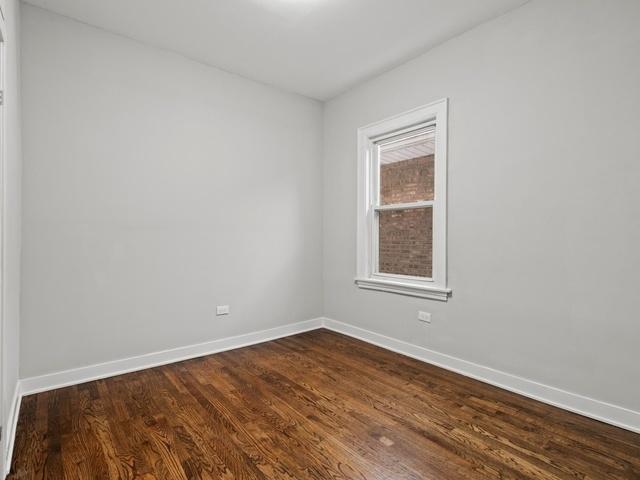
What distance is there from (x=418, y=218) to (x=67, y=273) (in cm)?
305

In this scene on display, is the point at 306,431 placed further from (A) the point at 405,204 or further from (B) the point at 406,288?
(A) the point at 405,204

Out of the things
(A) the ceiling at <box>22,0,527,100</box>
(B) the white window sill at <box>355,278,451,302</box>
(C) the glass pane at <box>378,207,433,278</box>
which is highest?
(A) the ceiling at <box>22,0,527,100</box>

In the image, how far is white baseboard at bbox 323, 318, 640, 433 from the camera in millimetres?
2104

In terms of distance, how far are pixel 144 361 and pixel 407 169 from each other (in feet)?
10.0

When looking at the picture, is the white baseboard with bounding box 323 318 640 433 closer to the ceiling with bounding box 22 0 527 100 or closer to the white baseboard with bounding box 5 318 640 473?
the white baseboard with bounding box 5 318 640 473

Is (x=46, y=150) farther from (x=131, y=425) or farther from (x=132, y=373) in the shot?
(x=131, y=425)

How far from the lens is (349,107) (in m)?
3.99

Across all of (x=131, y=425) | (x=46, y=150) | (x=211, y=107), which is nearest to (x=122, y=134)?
(x=46, y=150)

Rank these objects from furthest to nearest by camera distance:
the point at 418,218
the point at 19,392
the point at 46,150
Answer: the point at 418,218
the point at 46,150
the point at 19,392

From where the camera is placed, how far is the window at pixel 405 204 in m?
3.07

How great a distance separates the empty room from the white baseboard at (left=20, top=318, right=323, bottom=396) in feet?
0.07

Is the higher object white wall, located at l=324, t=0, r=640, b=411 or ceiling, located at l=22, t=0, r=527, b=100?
ceiling, located at l=22, t=0, r=527, b=100

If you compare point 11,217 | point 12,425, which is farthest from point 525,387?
point 11,217

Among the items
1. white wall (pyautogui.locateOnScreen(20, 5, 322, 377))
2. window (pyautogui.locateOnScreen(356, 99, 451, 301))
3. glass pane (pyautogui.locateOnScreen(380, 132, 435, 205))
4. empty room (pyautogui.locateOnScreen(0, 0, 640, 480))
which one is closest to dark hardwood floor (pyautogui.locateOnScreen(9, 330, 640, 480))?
empty room (pyautogui.locateOnScreen(0, 0, 640, 480))
